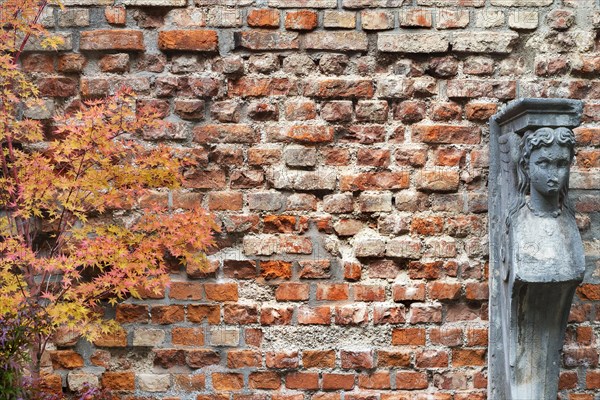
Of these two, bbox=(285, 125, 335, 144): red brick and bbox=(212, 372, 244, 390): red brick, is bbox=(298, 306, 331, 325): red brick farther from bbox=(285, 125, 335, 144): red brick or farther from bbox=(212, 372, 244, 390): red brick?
bbox=(285, 125, 335, 144): red brick

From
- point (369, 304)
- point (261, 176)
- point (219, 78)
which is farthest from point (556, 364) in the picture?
point (219, 78)

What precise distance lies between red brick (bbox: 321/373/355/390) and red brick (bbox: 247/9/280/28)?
5.11ft

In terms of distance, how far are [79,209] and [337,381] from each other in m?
1.32

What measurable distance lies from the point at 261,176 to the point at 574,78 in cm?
147

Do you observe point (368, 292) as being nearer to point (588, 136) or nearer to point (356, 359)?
point (356, 359)

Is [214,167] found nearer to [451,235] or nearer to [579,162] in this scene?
[451,235]

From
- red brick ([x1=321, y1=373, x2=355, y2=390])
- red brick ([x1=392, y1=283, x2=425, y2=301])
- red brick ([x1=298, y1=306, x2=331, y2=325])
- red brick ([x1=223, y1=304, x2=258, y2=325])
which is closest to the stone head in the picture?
red brick ([x1=392, y1=283, x2=425, y2=301])

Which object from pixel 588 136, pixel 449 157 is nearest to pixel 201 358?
pixel 449 157

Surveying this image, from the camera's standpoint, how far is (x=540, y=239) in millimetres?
2791

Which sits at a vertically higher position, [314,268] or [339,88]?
[339,88]

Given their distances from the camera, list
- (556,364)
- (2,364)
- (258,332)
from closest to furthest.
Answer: (2,364) → (556,364) → (258,332)

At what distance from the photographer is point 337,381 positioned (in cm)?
314

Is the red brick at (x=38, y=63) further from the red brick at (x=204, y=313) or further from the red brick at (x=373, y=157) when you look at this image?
the red brick at (x=373, y=157)

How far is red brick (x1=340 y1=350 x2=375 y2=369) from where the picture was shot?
3135 mm
